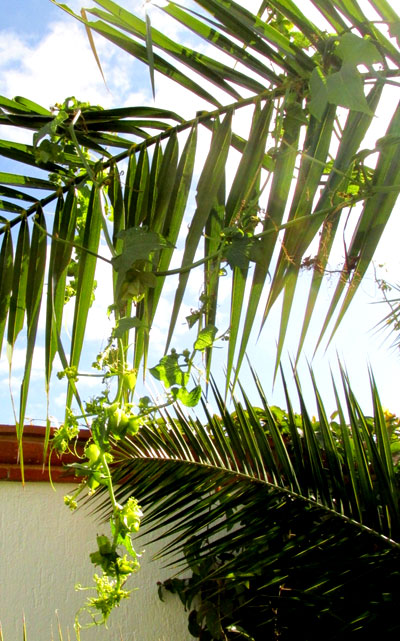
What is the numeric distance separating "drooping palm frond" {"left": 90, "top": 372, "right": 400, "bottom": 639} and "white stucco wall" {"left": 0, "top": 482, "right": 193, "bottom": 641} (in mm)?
528

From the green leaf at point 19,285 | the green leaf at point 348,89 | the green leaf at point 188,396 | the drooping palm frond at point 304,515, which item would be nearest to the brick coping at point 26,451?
the drooping palm frond at point 304,515

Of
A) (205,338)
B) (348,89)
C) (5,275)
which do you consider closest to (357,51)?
(348,89)

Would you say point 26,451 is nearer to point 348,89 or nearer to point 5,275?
point 5,275

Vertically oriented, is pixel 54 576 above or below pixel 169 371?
below

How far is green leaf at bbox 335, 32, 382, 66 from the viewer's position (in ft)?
2.29

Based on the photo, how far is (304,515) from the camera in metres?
1.56

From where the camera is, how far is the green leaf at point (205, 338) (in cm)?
84

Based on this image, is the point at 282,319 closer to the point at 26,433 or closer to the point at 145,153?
the point at 145,153

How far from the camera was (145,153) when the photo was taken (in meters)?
1.19

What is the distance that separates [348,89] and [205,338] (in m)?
0.34

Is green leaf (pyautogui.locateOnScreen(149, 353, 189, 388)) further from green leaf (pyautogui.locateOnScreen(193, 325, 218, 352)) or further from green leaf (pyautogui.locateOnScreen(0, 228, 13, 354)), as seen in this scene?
green leaf (pyautogui.locateOnScreen(0, 228, 13, 354))

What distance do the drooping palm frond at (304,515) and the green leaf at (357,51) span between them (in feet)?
2.99

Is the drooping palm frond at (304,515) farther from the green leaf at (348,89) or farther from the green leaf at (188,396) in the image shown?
the green leaf at (348,89)

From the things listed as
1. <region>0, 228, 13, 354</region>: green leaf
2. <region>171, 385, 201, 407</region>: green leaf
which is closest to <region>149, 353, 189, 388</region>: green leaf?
<region>171, 385, 201, 407</region>: green leaf
